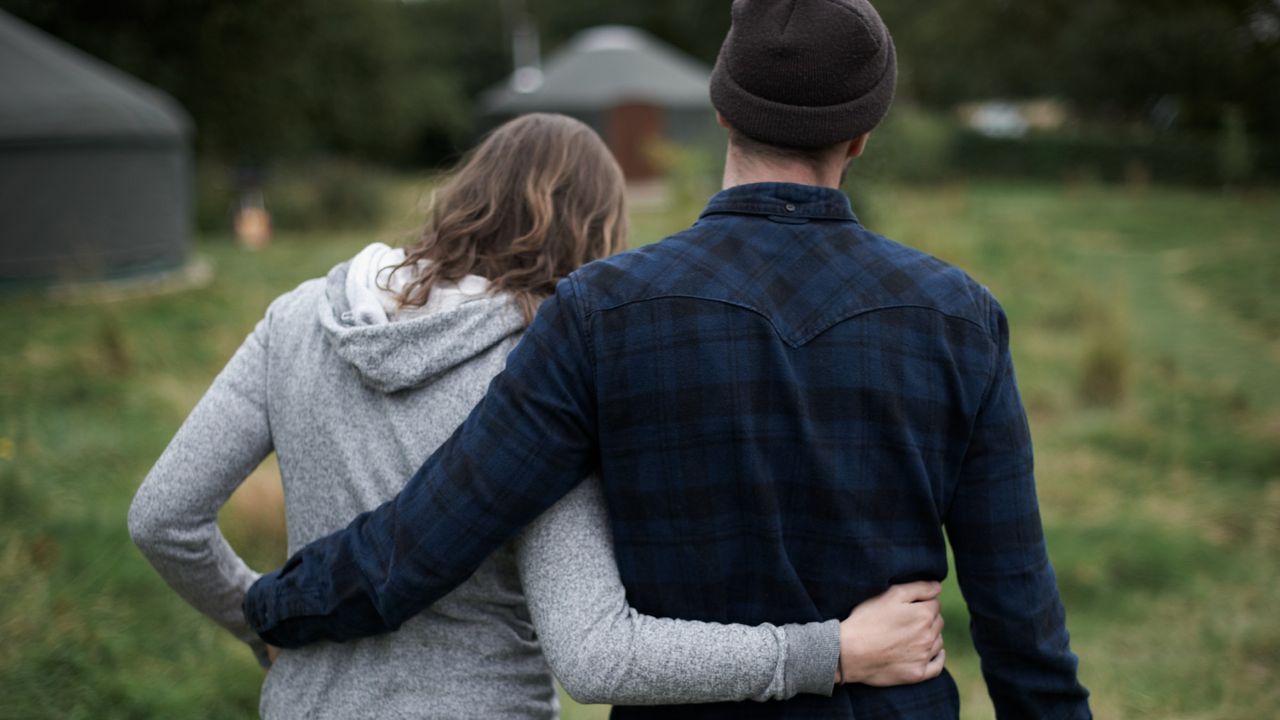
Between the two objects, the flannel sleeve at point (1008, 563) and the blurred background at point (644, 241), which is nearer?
the flannel sleeve at point (1008, 563)

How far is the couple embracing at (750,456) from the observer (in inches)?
55.3

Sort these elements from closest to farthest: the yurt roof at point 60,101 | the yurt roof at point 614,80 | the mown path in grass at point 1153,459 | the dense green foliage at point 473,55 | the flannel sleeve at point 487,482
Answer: the flannel sleeve at point 487,482 < the mown path in grass at point 1153,459 < the yurt roof at point 60,101 < the dense green foliage at point 473,55 < the yurt roof at point 614,80

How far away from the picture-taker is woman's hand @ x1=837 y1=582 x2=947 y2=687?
56.6 inches

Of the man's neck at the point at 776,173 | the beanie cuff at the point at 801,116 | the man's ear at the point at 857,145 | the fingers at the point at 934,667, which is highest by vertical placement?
the beanie cuff at the point at 801,116

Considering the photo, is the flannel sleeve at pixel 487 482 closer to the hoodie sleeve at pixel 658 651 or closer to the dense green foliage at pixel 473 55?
the hoodie sleeve at pixel 658 651

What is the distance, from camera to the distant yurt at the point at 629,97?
26.3 meters

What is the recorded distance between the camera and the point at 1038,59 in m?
29.0

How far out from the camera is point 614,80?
86.7 ft

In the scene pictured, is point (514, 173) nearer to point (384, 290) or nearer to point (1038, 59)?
point (384, 290)

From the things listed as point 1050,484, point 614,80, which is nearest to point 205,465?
point 1050,484

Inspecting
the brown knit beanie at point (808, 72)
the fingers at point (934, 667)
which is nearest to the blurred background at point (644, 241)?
the brown knit beanie at point (808, 72)

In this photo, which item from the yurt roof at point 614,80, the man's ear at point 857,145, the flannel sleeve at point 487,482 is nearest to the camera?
the flannel sleeve at point 487,482

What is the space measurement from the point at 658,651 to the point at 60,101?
1191 centimetres

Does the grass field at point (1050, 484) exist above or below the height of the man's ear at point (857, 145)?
below
